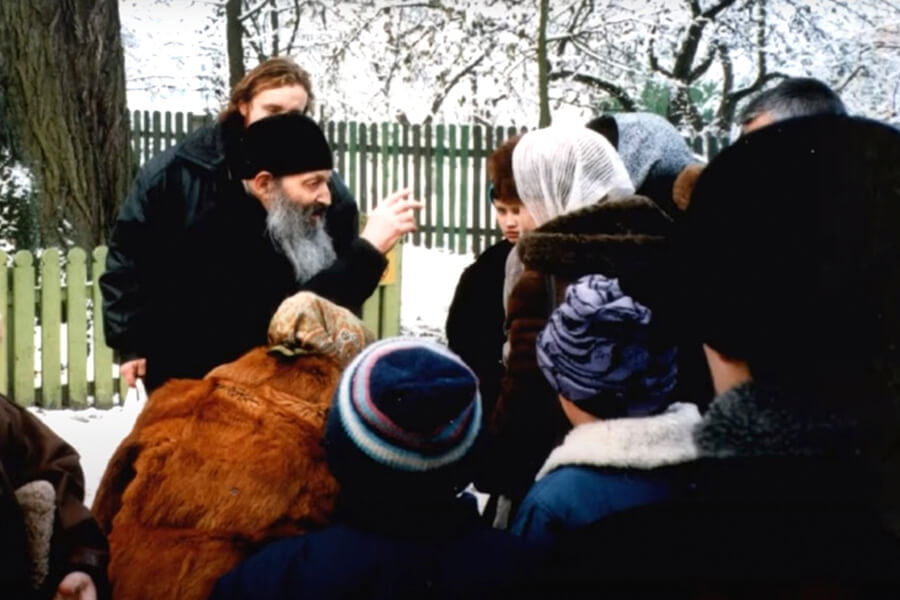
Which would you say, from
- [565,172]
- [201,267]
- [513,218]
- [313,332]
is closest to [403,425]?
[313,332]

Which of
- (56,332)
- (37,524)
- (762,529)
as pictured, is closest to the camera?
(762,529)

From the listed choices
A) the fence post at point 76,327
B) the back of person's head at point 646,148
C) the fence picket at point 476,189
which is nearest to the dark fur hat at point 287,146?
the back of person's head at point 646,148

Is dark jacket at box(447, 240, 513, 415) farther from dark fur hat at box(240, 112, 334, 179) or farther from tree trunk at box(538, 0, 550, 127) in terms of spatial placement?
tree trunk at box(538, 0, 550, 127)

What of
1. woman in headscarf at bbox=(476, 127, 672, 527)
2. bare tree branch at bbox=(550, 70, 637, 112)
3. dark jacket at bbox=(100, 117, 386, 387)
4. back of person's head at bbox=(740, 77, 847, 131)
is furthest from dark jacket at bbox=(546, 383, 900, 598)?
bare tree branch at bbox=(550, 70, 637, 112)

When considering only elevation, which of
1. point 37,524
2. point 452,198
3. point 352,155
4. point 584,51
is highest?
point 584,51

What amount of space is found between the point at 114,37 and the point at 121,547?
20.6 feet

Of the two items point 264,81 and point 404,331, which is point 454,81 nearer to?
point 404,331

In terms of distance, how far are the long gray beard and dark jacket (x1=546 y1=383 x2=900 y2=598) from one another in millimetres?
1953

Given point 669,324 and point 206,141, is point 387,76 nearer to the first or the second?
point 206,141

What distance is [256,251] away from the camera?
2.87 m

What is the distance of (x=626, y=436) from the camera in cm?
165

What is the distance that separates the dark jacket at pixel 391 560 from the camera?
4.83 ft

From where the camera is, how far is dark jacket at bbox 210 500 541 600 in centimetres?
147

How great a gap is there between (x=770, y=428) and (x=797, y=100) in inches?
87.4
